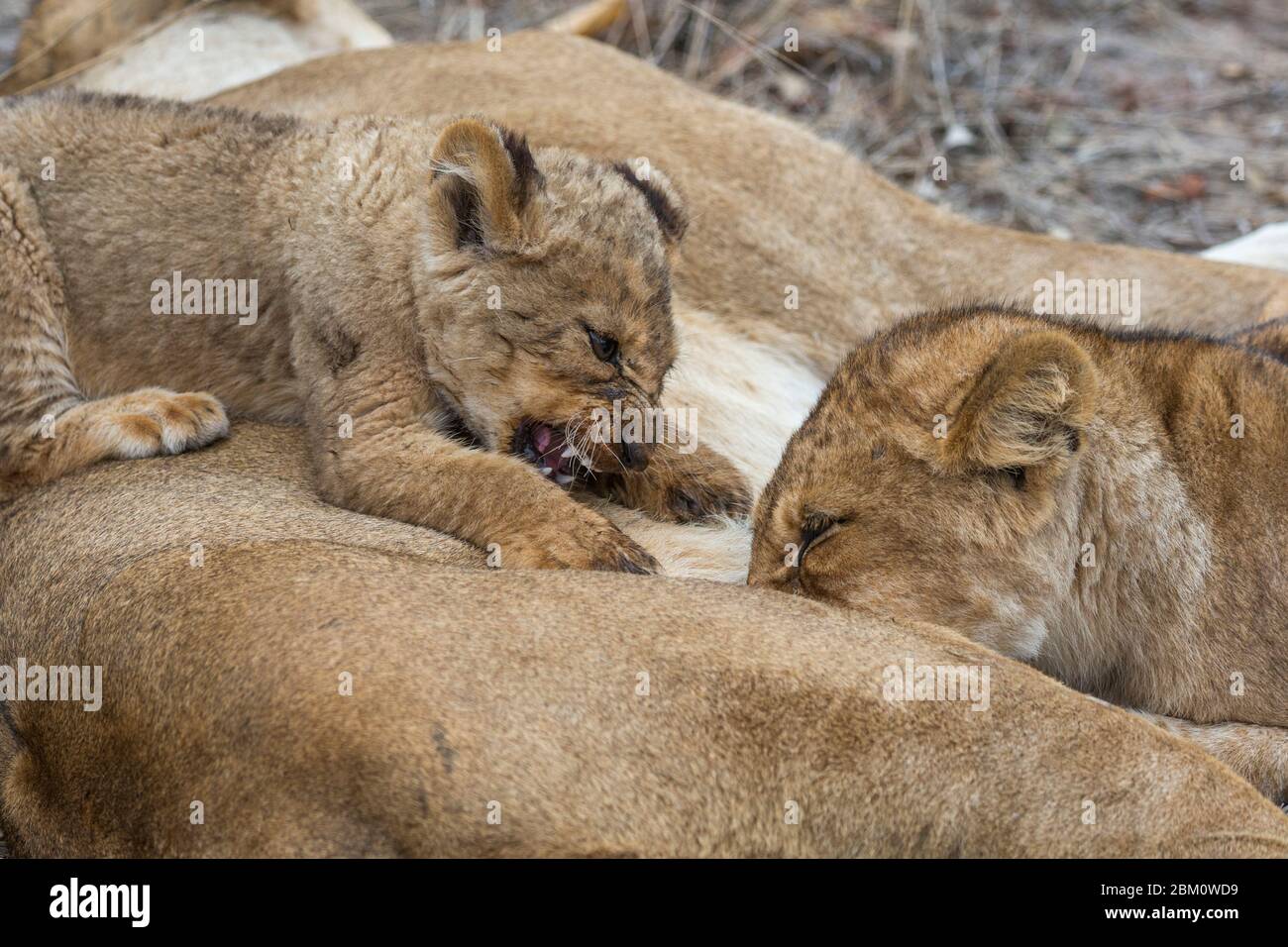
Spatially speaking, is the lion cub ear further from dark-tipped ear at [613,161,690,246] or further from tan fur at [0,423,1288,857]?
tan fur at [0,423,1288,857]

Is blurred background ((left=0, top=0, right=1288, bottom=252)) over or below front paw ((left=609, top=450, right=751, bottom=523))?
over

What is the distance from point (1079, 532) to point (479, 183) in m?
1.48

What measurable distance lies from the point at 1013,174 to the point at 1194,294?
1.96m

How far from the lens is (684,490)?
3.89 meters

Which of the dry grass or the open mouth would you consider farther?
the dry grass

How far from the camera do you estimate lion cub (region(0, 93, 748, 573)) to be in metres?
3.60

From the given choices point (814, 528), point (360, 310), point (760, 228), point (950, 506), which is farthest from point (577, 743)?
point (760, 228)

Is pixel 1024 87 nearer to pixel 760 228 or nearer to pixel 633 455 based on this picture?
pixel 760 228

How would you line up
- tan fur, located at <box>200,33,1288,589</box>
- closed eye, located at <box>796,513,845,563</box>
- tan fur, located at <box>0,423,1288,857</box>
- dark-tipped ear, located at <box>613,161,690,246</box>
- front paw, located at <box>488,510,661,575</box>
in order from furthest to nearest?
tan fur, located at <box>200,33,1288,589</box>, dark-tipped ear, located at <box>613,161,690,246</box>, closed eye, located at <box>796,513,845,563</box>, front paw, located at <box>488,510,661,575</box>, tan fur, located at <box>0,423,1288,857</box>

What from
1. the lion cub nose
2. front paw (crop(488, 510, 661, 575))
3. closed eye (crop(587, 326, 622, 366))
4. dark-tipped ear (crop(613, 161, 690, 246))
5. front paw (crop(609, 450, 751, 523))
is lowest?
front paw (crop(609, 450, 751, 523))

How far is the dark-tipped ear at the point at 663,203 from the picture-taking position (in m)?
4.04

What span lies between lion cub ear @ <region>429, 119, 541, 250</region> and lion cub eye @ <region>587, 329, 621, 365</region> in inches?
11.1

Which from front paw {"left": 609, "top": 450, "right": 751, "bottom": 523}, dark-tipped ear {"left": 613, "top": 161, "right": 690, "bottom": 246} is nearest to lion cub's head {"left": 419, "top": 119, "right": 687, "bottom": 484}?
front paw {"left": 609, "top": 450, "right": 751, "bottom": 523}

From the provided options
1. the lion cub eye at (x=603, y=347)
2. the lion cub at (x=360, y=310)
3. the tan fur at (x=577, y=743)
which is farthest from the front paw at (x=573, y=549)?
the lion cub eye at (x=603, y=347)
